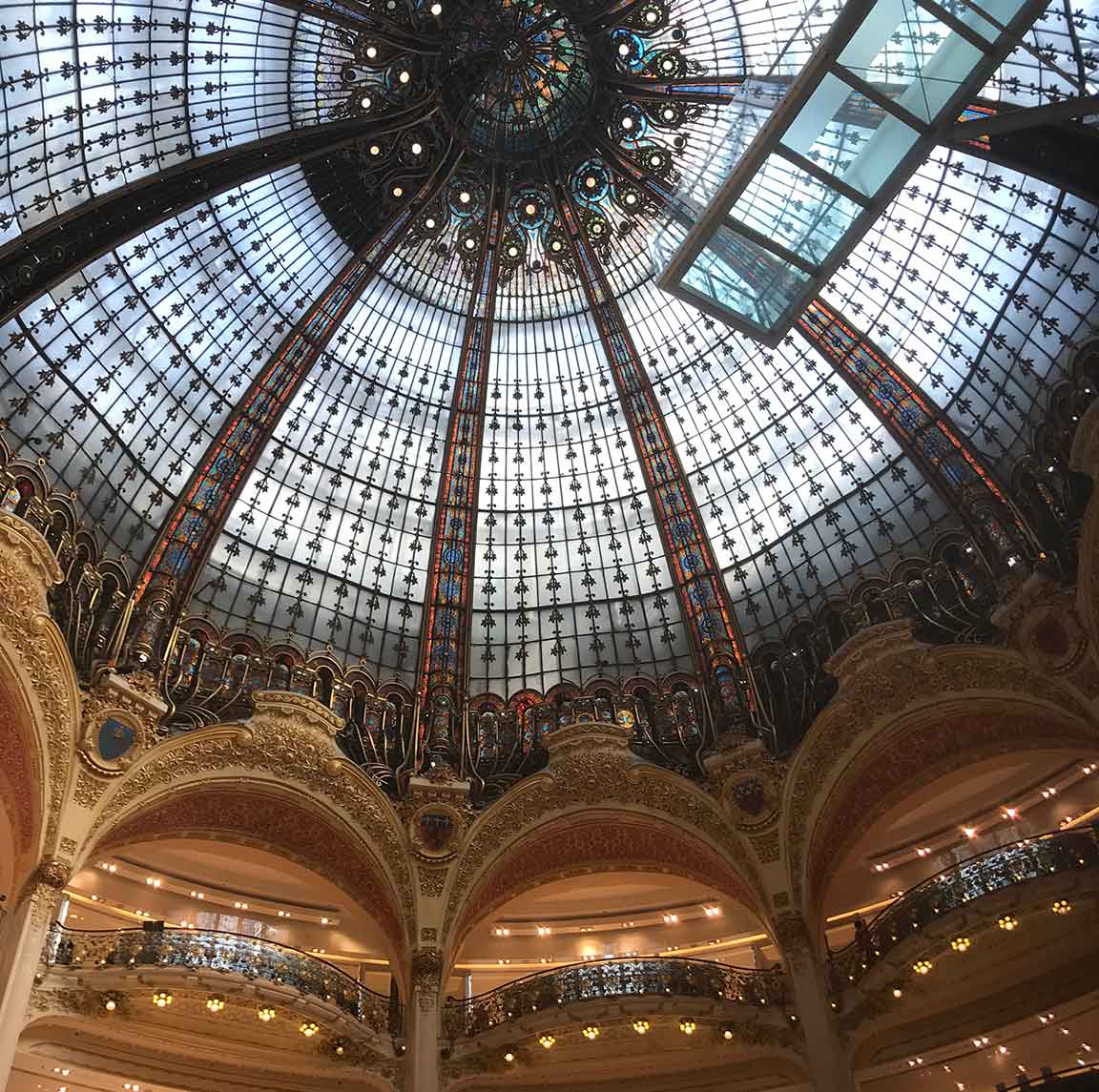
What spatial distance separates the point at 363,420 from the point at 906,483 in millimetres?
13290

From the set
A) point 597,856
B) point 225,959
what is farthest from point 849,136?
point 225,959

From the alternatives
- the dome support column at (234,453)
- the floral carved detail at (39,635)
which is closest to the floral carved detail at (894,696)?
the dome support column at (234,453)

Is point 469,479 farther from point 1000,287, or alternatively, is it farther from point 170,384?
point 1000,287

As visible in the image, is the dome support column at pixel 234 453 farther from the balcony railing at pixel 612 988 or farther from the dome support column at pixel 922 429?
the balcony railing at pixel 612 988

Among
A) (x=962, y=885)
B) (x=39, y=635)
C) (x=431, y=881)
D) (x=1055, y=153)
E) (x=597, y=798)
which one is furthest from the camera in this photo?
(x=597, y=798)

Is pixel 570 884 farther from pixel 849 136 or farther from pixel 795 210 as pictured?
pixel 849 136

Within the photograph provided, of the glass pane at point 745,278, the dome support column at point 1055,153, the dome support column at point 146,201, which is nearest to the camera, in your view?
the glass pane at point 745,278

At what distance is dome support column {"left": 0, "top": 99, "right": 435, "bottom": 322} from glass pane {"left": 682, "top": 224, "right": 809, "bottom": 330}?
438 inches

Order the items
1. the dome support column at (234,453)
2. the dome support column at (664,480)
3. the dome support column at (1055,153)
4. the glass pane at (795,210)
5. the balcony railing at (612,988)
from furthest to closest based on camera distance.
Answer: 1. the dome support column at (664,480)
2. the dome support column at (234,453)
3. the balcony railing at (612,988)
4. the dome support column at (1055,153)
5. the glass pane at (795,210)

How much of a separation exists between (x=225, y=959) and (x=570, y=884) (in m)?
8.53

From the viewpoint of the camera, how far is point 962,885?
745 inches

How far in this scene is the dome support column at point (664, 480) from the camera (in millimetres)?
25172

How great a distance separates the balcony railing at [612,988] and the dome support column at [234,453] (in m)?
9.39

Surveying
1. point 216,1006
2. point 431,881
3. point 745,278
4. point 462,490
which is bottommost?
point 216,1006
